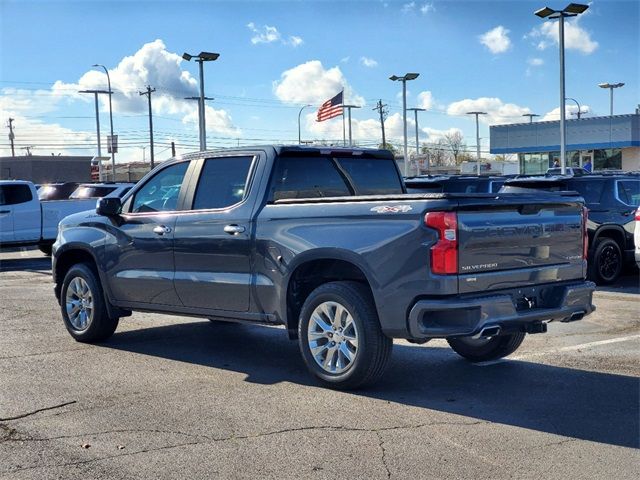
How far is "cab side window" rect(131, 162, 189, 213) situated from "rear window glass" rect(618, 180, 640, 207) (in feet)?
26.8

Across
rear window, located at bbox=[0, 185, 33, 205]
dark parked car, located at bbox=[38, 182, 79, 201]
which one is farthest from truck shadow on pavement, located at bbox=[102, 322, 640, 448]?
dark parked car, located at bbox=[38, 182, 79, 201]

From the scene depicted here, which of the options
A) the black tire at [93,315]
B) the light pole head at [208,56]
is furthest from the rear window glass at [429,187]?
the light pole head at [208,56]

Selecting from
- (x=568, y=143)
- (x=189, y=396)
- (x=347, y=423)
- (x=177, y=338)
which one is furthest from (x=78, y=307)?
(x=568, y=143)

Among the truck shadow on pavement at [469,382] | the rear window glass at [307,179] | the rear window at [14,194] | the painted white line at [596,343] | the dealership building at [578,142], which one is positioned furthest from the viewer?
the dealership building at [578,142]

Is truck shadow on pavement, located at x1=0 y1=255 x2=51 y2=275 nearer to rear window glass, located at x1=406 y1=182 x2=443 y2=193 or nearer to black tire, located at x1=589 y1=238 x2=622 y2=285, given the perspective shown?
rear window glass, located at x1=406 y1=182 x2=443 y2=193

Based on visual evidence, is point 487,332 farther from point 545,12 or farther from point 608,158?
point 608,158

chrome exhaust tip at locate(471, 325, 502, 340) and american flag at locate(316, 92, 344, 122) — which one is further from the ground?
american flag at locate(316, 92, 344, 122)

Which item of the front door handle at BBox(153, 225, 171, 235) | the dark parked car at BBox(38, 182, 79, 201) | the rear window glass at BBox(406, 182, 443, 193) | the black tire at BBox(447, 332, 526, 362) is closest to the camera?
the black tire at BBox(447, 332, 526, 362)

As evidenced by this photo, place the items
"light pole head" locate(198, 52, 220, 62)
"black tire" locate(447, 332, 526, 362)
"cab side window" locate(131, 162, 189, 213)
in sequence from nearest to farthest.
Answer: "black tire" locate(447, 332, 526, 362), "cab side window" locate(131, 162, 189, 213), "light pole head" locate(198, 52, 220, 62)

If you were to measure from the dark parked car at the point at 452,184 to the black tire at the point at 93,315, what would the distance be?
6205 millimetres

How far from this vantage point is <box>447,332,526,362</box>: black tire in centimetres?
706

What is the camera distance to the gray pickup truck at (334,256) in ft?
18.2

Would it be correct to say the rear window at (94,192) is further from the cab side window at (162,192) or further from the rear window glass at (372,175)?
the rear window glass at (372,175)

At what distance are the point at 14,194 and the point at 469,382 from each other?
50.0 ft
